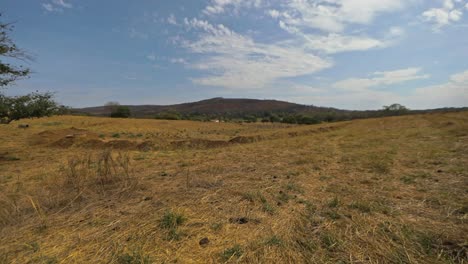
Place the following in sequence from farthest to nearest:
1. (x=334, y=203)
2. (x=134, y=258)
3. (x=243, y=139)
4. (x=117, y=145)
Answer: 1. (x=243, y=139)
2. (x=117, y=145)
3. (x=334, y=203)
4. (x=134, y=258)

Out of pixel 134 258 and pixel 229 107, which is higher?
pixel 229 107

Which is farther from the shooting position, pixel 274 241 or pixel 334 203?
pixel 334 203

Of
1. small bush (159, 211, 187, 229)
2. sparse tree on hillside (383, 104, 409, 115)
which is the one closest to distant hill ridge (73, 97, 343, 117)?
sparse tree on hillside (383, 104, 409, 115)

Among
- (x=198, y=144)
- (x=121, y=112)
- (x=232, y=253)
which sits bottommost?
(x=198, y=144)

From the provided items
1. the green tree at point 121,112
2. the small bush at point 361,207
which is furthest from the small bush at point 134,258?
the green tree at point 121,112

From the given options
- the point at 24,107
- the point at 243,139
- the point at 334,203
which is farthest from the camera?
the point at 243,139

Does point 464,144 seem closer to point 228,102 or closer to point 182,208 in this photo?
point 182,208

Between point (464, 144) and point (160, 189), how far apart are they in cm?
1069

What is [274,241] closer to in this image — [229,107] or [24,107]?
[24,107]

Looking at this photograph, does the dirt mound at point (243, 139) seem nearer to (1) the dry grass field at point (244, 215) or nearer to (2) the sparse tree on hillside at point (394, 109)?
(1) the dry grass field at point (244, 215)

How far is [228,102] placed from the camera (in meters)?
120

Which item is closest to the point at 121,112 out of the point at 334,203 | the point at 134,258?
the point at 334,203

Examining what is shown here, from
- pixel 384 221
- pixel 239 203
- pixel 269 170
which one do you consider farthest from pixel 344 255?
pixel 269 170

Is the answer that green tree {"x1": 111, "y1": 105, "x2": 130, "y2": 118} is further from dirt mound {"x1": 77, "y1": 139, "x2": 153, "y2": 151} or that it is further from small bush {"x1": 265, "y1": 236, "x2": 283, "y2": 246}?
small bush {"x1": 265, "y1": 236, "x2": 283, "y2": 246}
